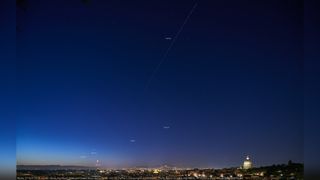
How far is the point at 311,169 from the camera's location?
3457 millimetres

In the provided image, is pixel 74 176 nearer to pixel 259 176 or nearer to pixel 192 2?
pixel 259 176

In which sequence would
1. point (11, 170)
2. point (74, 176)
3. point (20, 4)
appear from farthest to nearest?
point (74, 176), point (20, 4), point (11, 170)

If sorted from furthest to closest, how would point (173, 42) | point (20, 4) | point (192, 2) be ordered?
point (173, 42) → point (192, 2) → point (20, 4)

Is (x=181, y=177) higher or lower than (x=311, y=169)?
lower

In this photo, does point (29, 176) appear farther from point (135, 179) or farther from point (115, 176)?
point (135, 179)

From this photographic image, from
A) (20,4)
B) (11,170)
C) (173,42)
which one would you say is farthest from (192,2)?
(11,170)

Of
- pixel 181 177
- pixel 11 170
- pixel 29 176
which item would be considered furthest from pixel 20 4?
pixel 181 177

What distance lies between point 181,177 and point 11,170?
12970 millimetres

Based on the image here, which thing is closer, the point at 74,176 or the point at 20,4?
the point at 20,4

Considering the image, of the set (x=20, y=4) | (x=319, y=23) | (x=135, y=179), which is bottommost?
(x=135, y=179)

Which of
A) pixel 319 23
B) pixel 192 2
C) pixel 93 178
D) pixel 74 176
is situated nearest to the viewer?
pixel 319 23

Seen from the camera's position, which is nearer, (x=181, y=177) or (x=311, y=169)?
(x=311, y=169)

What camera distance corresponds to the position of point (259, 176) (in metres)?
15.4

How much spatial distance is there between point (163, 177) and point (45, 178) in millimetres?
4417
